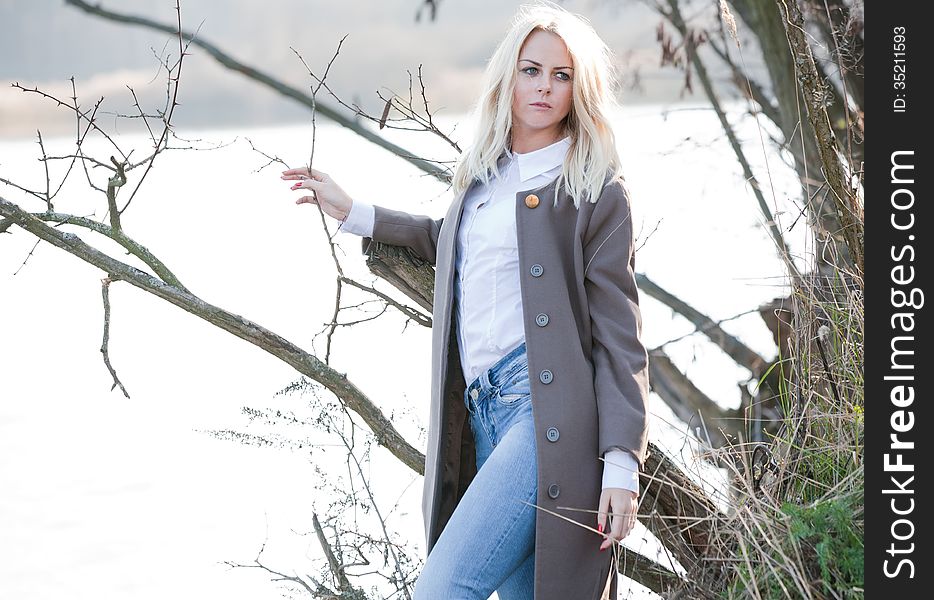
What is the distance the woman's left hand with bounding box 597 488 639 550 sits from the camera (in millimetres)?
1748

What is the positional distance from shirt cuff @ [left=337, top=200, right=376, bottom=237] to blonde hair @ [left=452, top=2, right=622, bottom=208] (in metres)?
0.19

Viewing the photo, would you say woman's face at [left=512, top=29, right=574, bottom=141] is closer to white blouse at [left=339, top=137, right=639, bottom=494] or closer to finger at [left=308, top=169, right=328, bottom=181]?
white blouse at [left=339, top=137, right=639, bottom=494]

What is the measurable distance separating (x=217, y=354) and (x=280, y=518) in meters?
1.62

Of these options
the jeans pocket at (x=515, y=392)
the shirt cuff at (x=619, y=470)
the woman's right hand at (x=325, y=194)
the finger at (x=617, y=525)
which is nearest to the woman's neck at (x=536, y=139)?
the woman's right hand at (x=325, y=194)

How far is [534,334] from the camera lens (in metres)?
1.79

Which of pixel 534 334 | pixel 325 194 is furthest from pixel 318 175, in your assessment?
pixel 534 334

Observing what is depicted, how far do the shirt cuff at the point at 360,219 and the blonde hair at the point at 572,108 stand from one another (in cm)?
19

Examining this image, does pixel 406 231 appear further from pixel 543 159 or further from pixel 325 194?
pixel 543 159

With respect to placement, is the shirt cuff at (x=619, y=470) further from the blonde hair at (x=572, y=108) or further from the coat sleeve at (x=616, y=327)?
the blonde hair at (x=572, y=108)

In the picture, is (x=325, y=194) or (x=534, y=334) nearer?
(x=534, y=334)

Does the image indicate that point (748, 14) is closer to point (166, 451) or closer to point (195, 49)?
point (195, 49)

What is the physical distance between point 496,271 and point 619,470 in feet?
1.45

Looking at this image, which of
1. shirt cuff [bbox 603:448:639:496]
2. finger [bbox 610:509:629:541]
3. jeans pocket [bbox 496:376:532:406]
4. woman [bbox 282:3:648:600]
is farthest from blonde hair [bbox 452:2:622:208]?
finger [bbox 610:509:629:541]

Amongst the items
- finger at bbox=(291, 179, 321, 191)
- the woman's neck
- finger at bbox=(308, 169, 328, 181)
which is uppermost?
the woman's neck
